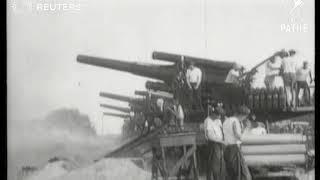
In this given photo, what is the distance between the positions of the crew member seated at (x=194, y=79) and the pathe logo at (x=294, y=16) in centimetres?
50

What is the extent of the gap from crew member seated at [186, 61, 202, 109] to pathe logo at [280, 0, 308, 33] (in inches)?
19.6

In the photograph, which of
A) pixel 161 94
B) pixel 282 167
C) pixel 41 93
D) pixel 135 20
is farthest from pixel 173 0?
pixel 282 167

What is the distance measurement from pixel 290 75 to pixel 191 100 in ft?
1.77

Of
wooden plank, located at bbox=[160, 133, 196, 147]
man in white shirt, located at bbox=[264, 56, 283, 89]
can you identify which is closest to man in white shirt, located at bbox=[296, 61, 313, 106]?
man in white shirt, located at bbox=[264, 56, 283, 89]

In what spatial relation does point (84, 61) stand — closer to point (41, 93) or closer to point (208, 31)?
point (41, 93)

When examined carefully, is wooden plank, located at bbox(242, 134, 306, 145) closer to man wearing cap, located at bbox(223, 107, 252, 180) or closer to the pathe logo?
man wearing cap, located at bbox(223, 107, 252, 180)

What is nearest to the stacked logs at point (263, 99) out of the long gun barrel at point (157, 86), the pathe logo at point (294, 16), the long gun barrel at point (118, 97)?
the pathe logo at point (294, 16)

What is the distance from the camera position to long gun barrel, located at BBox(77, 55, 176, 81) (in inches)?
128

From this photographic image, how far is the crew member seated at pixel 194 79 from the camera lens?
327 centimetres

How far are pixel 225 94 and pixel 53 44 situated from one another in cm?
93

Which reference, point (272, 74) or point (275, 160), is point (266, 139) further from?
point (272, 74)

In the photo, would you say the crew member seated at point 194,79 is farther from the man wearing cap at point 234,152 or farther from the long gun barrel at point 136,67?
the man wearing cap at point 234,152

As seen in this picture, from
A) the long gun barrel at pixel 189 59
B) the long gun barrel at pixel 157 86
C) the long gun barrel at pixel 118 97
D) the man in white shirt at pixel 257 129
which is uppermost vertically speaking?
the long gun barrel at pixel 189 59

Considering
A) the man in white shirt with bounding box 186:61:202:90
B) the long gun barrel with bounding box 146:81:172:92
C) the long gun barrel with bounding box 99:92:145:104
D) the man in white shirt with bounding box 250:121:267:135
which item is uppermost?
the man in white shirt with bounding box 186:61:202:90
